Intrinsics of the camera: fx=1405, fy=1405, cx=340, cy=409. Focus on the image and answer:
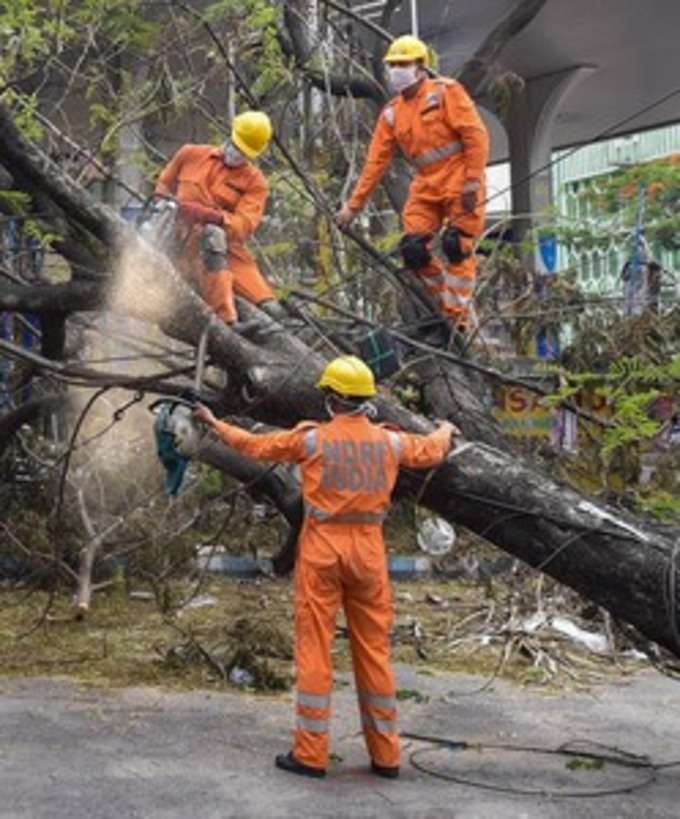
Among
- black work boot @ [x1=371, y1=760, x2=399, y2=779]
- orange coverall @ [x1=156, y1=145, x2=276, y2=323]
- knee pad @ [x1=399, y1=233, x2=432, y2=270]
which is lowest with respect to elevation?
black work boot @ [x1=371, y1=760, x2=399, y2=779]

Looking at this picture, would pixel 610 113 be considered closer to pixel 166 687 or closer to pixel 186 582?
pixel 186 582

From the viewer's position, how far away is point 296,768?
6.04m

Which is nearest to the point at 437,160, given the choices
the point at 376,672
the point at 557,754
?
the point at 376,672

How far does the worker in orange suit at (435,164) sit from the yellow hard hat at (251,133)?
648 millimetres

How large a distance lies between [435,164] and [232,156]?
123 cm

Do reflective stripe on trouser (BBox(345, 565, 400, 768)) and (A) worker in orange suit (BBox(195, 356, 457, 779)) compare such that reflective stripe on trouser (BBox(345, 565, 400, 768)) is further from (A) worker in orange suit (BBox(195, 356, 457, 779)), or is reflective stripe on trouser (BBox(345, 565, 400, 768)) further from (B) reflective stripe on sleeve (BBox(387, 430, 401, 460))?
(B) reflective stripe on sleeve (BBox(387, 430, 401, 460))

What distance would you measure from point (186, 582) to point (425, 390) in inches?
156

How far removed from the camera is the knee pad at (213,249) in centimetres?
730

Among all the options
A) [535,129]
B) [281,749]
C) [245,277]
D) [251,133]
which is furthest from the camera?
[535,129]

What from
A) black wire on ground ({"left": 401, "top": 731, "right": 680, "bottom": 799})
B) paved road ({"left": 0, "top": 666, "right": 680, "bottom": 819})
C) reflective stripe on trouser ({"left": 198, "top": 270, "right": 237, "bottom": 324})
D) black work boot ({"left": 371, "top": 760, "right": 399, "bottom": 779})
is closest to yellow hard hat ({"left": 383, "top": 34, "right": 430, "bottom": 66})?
reflective stripe on trouser ({"left": 198, "top": 270, "right": 237, "bottom": 324})

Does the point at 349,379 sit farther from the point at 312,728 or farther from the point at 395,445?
the point at 312,728

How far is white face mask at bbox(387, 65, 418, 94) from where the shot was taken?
25.7 feet

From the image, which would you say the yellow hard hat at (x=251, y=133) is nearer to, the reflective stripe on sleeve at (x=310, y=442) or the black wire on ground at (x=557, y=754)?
the reflective stripe on sleeve at (x=310, y=442)

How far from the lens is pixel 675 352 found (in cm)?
1157
